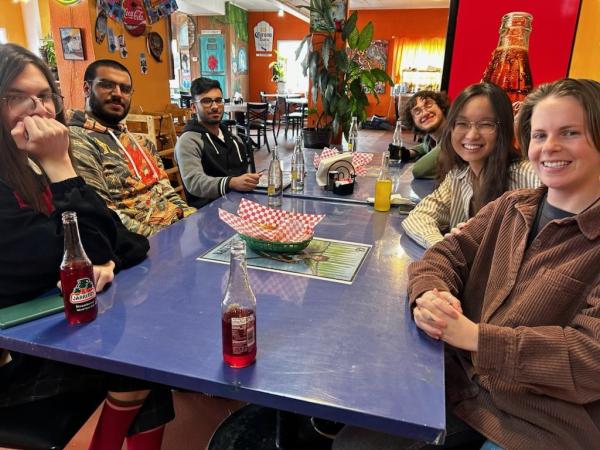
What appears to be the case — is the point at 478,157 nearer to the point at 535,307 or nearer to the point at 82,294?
the point at 535,307

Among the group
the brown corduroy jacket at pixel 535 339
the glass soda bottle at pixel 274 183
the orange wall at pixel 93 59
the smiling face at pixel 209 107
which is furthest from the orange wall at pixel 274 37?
the brown corduroy jacket at pixel 535 339

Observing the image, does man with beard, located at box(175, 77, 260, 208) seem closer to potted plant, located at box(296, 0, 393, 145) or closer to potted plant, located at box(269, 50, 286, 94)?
potted plant, located at box(296, 0, 393, 145)

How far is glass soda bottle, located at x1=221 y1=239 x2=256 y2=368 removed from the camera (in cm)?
86

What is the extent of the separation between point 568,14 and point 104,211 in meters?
2.31

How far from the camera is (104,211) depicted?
1.21 metres

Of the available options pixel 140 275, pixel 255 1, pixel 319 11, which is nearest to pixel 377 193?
pixel 140 275

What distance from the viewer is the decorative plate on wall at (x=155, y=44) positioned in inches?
178

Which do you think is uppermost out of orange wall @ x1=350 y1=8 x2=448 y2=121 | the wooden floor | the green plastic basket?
orange wall @ x1=350 y1=8 x2=448 y2=121

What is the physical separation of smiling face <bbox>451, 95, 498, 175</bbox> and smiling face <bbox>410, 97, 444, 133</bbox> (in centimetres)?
108

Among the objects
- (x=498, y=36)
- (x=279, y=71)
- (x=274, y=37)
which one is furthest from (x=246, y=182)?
(x=274, y=37)

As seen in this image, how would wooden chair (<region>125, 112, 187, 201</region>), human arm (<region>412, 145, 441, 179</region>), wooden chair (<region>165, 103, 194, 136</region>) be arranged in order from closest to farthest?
human arm (<region>412, 145, 441, 179</region>), wooden chair (<region>125, 112, 187, 201</region>), wooden chair (<region>165, 103, 194, 136</region>)

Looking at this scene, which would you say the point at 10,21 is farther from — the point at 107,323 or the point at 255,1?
the point at 107,323

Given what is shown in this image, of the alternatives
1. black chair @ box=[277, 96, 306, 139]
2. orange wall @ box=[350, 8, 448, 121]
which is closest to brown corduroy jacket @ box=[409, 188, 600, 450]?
Result: black chair @ box=[277, 96, 306, 139]

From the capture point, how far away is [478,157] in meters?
1.71
